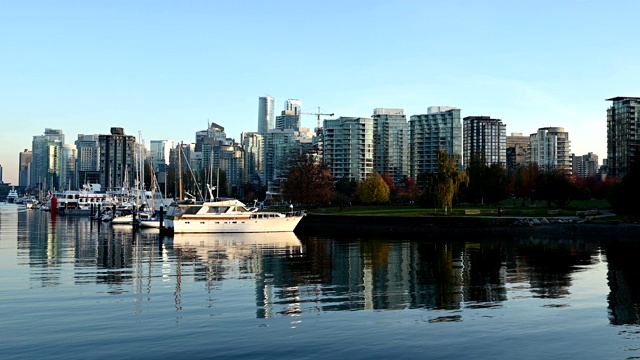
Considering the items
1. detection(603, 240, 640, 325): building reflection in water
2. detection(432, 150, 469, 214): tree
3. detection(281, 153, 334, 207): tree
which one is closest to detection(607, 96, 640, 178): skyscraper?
detection(281, 153, 334, 207): tree

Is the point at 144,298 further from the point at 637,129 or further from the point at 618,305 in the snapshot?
the point at 637,129

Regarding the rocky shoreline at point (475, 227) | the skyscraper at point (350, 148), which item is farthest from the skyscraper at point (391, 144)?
the rocky shoreline at point (475, 227)

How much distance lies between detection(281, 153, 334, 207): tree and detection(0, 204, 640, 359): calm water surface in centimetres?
6149

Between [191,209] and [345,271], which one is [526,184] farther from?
[345,271]

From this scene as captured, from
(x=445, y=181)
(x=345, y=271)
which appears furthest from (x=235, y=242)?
(x=445, y=181)

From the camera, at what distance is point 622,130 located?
165125 millimetres

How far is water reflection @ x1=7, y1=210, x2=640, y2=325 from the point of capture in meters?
23.9

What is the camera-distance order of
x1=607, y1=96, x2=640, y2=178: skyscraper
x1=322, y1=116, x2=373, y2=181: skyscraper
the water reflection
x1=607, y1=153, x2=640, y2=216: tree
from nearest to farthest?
the water reflection, x1=607, y1=153, x2=640, y2=216: tree, x1=607, y1=96, x2=640, y2=178: skyscraper, x1=322, y1=116, x2=373, y2=181: skyscraper

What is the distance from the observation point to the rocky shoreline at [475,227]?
60656 millimetres

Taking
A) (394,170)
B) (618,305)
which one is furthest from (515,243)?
(394,170)

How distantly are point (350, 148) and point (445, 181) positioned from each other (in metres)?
104

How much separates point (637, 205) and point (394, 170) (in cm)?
13106

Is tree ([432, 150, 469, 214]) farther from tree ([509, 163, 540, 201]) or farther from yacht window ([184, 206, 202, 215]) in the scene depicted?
yacht window ([184, 206, 202, 215])

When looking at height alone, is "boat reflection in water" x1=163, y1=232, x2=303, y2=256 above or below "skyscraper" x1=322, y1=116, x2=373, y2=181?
below
